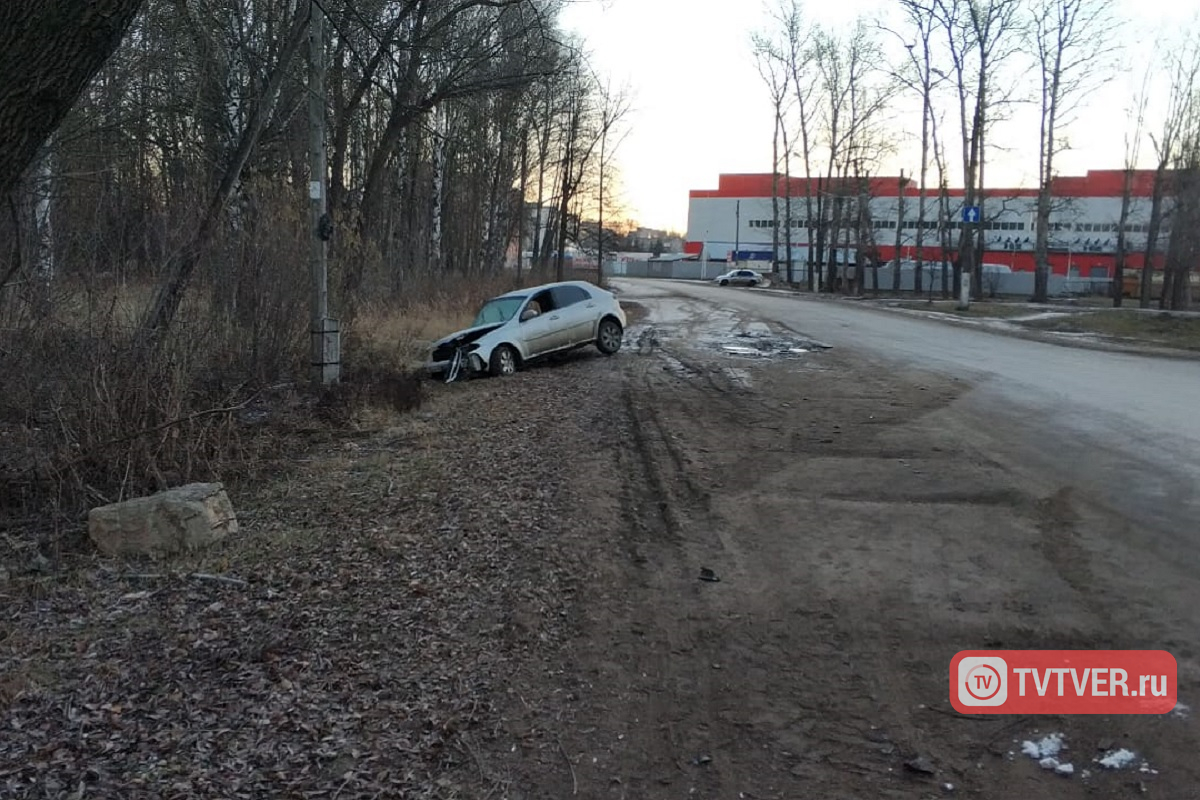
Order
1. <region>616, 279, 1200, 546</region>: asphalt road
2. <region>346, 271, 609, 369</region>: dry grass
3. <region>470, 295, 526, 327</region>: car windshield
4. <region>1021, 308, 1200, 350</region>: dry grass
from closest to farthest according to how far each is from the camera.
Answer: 1. <region>616, 279, 1200, 546</region>: asphalt road
2. <region>346, 271, 609, 369</region>: dry grass
3. <region>470, 295, 526, 327</region>: car windshield
4. <region>1021, 308, 1200, 350</region>: dry grass

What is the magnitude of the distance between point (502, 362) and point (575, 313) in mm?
2172

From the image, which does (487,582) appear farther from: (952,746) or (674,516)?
(952,746)

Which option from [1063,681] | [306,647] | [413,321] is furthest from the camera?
[413,321]

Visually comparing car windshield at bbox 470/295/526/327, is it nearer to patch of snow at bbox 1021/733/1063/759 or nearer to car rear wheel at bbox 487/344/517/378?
car rear wheel at bbox 487/344/517/378

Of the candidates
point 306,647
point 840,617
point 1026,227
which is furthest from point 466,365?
point 1026,227

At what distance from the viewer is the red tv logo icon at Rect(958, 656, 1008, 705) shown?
3.95 m

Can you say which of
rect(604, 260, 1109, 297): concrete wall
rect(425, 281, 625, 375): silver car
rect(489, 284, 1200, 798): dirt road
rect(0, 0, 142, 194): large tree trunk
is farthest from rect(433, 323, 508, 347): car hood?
rect(604, 260, 1109, 297): concrete wall

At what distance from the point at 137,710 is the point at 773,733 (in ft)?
9.13

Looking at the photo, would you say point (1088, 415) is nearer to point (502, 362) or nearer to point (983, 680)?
point (983, 680)

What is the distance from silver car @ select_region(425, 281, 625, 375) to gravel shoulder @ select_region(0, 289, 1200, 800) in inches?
283

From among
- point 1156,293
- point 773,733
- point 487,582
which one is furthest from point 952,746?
point 1156,293

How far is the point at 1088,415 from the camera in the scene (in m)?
10.3

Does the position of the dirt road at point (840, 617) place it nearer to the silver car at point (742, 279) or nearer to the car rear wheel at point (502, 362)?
the car rear wheel at point (502, 362)

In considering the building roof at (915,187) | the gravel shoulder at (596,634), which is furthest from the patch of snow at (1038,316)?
the gravel shoulder at (596,634)
